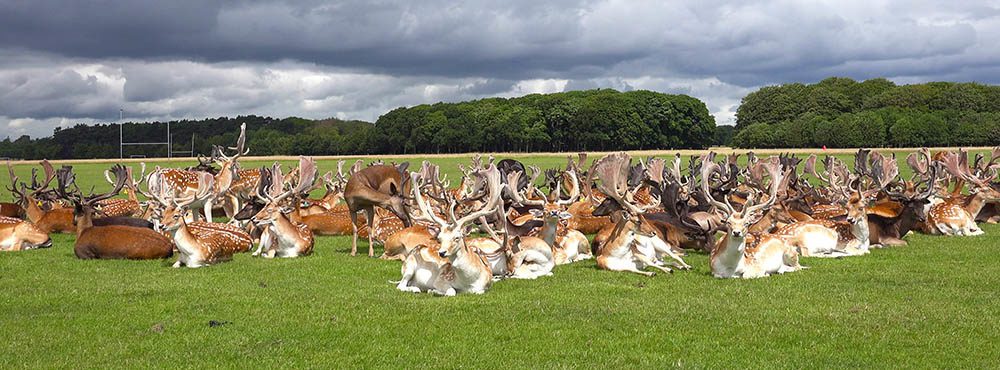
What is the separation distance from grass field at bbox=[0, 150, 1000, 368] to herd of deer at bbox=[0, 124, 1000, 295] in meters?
0.38

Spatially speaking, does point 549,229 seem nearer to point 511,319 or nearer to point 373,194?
point 373,194

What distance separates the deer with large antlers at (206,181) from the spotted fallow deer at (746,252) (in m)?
7.42

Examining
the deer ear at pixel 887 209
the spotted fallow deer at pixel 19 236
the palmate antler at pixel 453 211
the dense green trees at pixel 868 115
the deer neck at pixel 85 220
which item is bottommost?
the spotted fallow deer at pixel 19 236

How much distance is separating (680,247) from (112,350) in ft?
26.4

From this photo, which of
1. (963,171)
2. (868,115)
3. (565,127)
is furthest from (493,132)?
(963,171)

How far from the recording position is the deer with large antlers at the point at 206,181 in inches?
553

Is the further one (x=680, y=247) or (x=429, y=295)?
(x=680, y=247)

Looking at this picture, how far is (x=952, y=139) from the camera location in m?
74.3

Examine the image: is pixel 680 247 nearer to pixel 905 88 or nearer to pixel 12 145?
pixel 905 88

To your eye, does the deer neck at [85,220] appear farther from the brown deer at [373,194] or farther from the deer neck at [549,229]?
the deer neck at [549,229]

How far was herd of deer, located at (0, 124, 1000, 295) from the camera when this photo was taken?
31.8 ft

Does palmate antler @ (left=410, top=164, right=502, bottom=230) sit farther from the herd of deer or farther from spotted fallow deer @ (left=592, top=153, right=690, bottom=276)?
spotted fallow deer @ (left=592, top=153, right=690, bottom=276)

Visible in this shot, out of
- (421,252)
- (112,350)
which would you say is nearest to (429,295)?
(421,252)

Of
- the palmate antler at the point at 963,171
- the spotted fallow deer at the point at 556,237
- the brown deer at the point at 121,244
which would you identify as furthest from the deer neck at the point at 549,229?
the palmate antler at the point at 963,171
